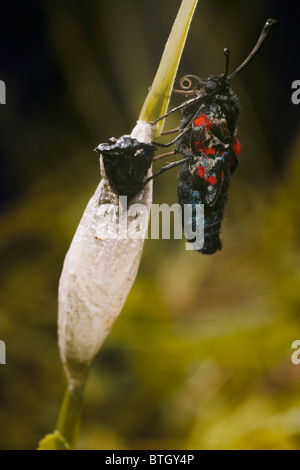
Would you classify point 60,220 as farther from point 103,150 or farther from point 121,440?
point 103,150

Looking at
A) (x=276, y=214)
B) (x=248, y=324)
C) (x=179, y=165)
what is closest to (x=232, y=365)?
(x=248, y=324)

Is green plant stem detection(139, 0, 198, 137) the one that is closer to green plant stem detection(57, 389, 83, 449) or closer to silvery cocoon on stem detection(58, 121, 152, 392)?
silvery cocoon on stem detection(58, 121, 152, 392)

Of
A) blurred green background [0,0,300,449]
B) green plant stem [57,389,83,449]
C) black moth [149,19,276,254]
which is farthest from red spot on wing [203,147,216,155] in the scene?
blurred green background [0,0,300,449]

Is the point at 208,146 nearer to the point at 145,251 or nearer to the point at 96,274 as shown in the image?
the point at 96,274

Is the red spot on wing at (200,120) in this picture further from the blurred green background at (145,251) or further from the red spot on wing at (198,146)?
the blurred green background at (145,251)

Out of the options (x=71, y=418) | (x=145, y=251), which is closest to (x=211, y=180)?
(x=71, y=418)

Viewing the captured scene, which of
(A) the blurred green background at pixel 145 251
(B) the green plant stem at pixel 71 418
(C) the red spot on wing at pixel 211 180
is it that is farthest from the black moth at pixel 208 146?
(A) the blurred green background at pixel 145 251
